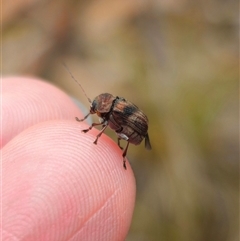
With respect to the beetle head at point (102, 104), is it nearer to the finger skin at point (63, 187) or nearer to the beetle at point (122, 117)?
the beetle at point (122, 117)

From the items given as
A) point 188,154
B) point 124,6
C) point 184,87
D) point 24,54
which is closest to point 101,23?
point 124,6

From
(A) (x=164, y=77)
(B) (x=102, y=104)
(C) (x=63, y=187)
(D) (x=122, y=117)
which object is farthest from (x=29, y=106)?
(A) (x=164, y=77)

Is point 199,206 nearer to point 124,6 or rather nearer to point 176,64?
point 176,64

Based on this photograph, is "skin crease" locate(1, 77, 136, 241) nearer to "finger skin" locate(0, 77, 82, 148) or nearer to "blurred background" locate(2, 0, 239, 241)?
"finger skin" locate(0, 77, 82, 148)

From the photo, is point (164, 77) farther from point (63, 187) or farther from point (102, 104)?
point (63, 187)

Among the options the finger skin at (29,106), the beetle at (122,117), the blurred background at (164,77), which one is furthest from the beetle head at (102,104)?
the blurred background at (164,77)
